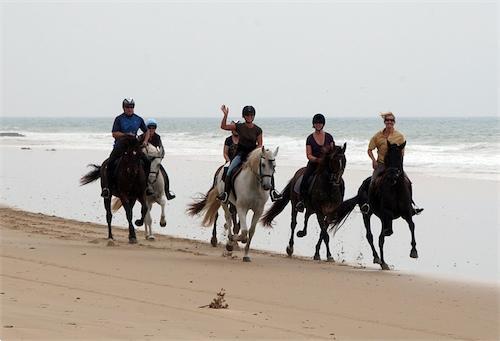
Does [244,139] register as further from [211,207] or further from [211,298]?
[211,298]

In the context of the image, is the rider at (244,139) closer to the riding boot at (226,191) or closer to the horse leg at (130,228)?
the riding boot at (226,191)

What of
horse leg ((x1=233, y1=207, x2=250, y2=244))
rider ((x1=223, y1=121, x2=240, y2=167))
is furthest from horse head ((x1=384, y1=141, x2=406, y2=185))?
rider ((x1=223, y1=121, x2=240, y2=167))

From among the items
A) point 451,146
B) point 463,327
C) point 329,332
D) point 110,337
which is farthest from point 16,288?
point 451,146

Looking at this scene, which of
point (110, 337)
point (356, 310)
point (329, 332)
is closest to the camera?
point (110, 337)

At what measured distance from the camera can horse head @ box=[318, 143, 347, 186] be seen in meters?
13.9

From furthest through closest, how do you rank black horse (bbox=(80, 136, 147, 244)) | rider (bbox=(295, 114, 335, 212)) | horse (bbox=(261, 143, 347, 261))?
black horse (bbox=(80, 136, 147, 244))
rider (bbox=(295, 114, 335, 212))
horse (bbox=(261, 143, 347, 261))

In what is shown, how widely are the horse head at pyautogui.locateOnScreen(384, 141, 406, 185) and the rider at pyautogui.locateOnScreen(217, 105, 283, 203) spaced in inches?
66.9

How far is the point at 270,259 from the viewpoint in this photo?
46.4ft

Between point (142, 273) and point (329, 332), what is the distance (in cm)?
373

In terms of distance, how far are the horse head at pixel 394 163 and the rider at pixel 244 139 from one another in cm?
170

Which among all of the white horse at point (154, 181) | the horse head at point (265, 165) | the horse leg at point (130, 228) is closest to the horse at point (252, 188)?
the horse head at point (265, 165)

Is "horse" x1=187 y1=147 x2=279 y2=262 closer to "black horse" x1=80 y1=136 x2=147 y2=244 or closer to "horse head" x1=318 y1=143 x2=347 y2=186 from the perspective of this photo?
"horse head" x1=318 y1=143 x2=347 y2=186

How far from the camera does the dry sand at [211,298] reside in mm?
8008

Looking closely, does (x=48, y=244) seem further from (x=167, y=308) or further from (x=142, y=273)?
(x=167, y=308)
